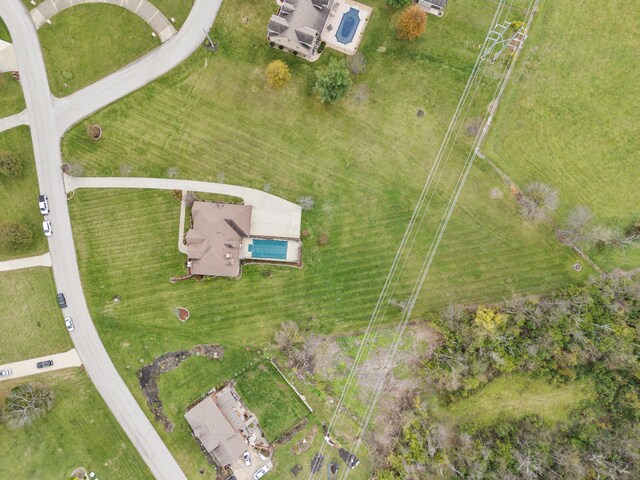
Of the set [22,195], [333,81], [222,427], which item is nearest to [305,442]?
[222,427]

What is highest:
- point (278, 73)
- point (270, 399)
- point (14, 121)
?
point (278, 73)

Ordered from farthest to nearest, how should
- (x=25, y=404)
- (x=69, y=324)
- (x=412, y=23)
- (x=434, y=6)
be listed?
(x=434, y=6)
(x=69, y=324)
(x=412, y=23)
(x=25, y=404)

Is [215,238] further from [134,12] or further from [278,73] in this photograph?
[134,12]

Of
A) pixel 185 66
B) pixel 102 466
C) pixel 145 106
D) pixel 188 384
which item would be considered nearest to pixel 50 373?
pixel 102 466

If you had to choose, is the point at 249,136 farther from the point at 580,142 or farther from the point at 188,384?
the point at 580,142

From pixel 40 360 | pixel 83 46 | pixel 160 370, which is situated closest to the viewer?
pixel 40 360
